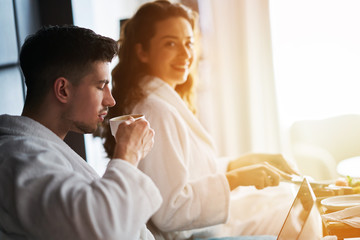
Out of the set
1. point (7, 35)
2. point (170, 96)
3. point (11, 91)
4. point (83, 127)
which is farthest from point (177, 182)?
point (7, 35)

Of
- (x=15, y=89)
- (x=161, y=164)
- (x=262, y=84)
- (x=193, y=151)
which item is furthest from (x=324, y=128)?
(x=15, y=89)

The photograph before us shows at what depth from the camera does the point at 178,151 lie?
5.70 ft

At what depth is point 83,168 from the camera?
1241 millimetres

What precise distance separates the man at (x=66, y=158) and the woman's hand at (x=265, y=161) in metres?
0.89

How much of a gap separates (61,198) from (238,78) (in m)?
3.02

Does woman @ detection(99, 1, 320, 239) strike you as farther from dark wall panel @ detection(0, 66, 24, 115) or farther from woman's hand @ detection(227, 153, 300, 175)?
dark wall panel @ detection(0, 66, 24, 115)

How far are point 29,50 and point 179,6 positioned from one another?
0.98 metres

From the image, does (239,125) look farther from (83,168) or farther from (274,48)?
(83,168)

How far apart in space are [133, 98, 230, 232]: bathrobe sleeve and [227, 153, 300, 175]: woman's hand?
0.40m

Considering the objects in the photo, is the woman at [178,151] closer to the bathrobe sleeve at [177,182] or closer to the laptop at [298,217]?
the bathrobe sleeve at [177,182]

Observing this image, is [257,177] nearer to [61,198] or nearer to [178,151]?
[178,151]

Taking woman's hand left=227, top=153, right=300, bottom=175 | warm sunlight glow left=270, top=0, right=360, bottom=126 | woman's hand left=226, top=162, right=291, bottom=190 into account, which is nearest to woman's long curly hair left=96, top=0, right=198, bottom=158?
woman's hand left=226, top=162, right=291, bottom=190

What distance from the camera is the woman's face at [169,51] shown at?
1.99 metres

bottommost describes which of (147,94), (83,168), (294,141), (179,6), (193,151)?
(294,141)
